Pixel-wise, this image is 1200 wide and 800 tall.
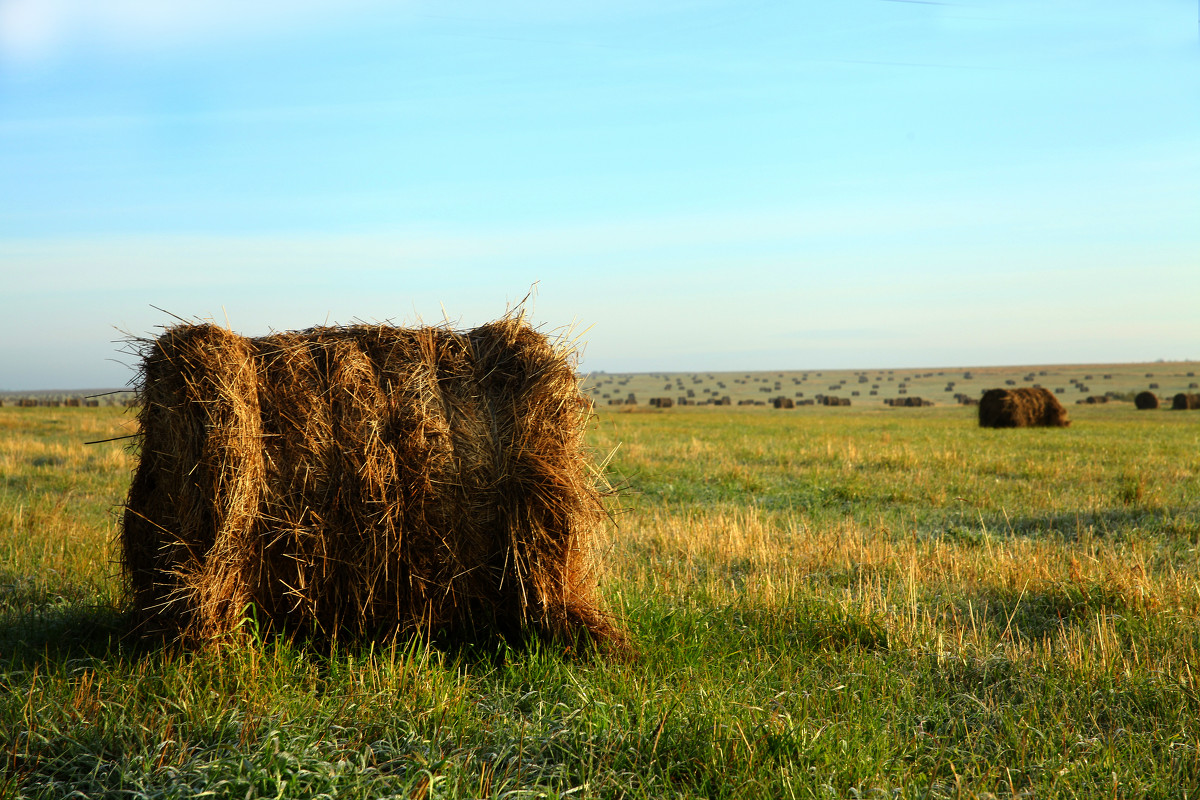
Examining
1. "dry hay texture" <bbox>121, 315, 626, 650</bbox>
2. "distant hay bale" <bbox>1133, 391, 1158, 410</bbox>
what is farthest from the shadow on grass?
"distant hay bale" <bbox>1133, 391, 1158, 410</bbox>

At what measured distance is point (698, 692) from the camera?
453 centimetres

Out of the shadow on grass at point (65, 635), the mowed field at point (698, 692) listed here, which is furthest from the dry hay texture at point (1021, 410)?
the shadow on grass at point (65, 635)

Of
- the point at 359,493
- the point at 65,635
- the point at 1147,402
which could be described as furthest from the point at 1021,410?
the point at 65,635

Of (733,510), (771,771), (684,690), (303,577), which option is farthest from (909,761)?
(733,510)

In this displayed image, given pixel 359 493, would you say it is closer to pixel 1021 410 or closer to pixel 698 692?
pixel 698 692

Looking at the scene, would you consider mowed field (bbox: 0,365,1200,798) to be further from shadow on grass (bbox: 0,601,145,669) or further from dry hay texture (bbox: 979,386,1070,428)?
dry hay texture (bbox: 979,386,1070,428)

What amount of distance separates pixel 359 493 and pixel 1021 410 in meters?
33.0

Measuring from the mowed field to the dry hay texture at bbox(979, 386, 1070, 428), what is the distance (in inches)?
1011

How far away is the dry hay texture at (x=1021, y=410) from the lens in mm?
32094

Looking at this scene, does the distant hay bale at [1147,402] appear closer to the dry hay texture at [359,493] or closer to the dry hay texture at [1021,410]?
the dry hay texture at [1021,410]

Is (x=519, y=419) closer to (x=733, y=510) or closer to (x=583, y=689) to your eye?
(x=583, y=689)

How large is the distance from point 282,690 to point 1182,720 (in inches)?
202

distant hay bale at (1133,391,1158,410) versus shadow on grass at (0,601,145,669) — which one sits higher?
shadow on grass at (0,601,145,669)

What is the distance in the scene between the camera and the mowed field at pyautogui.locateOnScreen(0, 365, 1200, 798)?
3.69m
